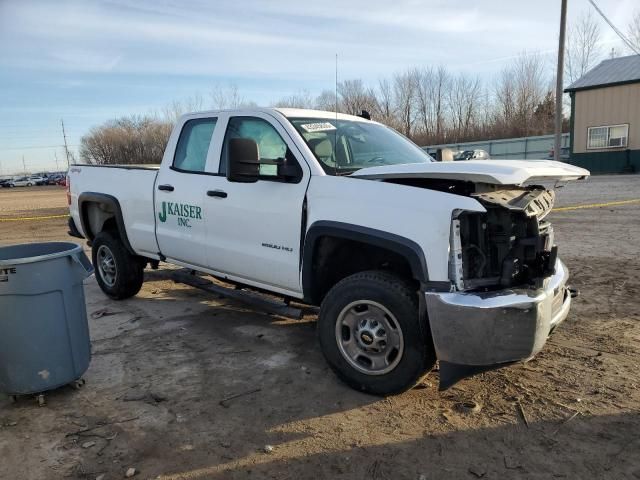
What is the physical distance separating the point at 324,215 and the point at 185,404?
1636 millimetres

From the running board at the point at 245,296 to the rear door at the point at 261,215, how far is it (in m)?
0.26

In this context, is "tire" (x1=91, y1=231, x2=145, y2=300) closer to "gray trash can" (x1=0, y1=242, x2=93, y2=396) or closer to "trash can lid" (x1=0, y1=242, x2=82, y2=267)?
"trash can lid" (x1=0, y1=242, x2=82, y2=267)

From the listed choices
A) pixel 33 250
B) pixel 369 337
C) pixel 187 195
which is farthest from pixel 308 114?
pixel 33 250

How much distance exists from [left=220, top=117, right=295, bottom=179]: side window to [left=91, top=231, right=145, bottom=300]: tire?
213 cm

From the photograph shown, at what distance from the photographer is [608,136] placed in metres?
27.4

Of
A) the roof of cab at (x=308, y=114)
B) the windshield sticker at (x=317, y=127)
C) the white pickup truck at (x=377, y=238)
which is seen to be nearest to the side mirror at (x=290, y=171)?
the white pickup truck at (x=377, y=238)

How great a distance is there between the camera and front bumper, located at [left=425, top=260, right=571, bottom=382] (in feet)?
10.0

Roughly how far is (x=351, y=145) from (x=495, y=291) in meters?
1.83

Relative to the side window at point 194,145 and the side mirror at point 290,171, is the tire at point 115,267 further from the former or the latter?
the side mirror at point 290,171

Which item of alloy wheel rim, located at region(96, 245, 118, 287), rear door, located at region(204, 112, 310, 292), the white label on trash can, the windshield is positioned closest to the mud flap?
rear door, located at region(204, 112, 310, 292)

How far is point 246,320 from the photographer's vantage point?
5453 mm

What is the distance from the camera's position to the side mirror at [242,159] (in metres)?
3.78

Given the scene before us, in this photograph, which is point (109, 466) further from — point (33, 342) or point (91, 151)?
point (91, 151)

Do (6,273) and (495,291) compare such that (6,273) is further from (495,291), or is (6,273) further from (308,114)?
(495,291)
